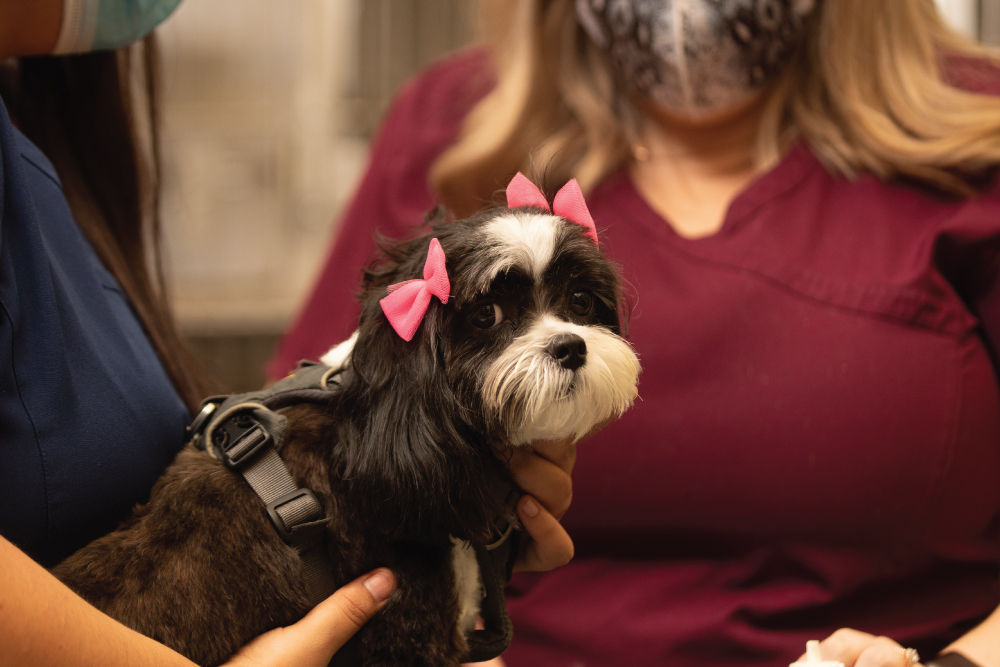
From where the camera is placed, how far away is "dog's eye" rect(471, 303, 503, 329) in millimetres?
914

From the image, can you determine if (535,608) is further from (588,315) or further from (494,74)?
(494,74)

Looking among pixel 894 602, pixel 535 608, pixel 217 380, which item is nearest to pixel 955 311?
pixel 894 602

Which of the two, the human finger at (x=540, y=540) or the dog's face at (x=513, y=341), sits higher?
the dog's face at (x=513, y=341)

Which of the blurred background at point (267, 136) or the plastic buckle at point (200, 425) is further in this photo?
the blurred background at point (267, 136)

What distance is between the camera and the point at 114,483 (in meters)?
0.95

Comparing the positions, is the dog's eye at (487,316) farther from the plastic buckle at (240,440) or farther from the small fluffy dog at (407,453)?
the plastic buckle at (240,440)

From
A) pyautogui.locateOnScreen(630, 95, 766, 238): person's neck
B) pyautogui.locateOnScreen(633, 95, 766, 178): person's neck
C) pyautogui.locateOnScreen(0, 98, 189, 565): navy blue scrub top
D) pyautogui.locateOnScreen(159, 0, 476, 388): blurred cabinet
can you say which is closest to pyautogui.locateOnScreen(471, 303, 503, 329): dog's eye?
pyautogui.locateOnScreen(0, 98, 189, 565): navy blue scrub top

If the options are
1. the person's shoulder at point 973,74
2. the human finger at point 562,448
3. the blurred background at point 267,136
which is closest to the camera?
the human finger at point 562,448

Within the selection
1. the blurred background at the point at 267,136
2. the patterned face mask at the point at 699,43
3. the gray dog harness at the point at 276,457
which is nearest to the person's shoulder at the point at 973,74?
the patterned face mask at the point at 699,43

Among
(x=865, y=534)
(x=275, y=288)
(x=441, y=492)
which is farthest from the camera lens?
(x=275, y=288)

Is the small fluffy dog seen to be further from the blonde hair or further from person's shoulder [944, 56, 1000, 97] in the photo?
person's shoulder [944, 56, 1000, 97]

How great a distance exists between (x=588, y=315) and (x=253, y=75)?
486 cm

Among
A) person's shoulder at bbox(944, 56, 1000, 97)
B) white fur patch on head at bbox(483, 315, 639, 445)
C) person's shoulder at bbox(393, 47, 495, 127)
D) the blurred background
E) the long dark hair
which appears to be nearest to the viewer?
white fur patch on head at bbox(483, 315, 639, 445)

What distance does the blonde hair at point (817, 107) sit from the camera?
4.61ft
